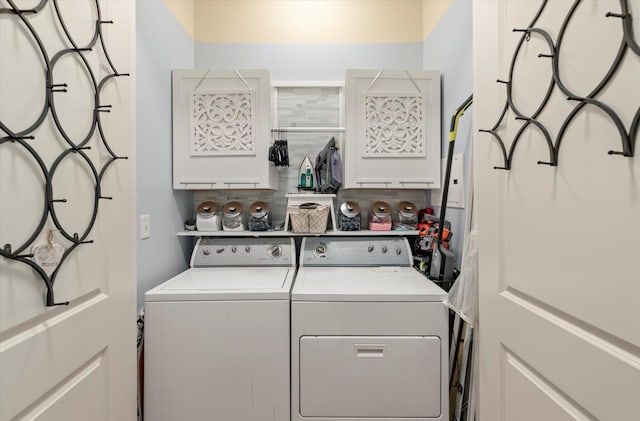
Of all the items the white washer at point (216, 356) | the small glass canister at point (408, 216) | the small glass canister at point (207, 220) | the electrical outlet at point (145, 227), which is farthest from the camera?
the small glass canister at point (408, 216)

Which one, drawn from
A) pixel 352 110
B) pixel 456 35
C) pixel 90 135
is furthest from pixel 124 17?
pixel 456 35

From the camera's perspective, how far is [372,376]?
4.92 ft

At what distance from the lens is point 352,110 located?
206 cm

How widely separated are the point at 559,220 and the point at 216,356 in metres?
1.45

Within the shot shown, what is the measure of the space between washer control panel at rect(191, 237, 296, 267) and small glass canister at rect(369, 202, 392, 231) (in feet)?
1.88

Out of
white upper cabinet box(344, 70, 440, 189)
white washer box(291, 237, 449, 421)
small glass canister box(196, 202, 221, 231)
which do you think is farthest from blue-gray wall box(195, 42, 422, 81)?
white washer box(291, 237, 449, 421)

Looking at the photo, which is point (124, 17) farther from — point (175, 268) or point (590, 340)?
point (590, 340)

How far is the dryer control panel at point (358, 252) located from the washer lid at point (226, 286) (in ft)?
0.72

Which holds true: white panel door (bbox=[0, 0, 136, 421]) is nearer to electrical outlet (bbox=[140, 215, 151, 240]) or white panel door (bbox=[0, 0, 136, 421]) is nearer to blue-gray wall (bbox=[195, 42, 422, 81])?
electrical outlet (bbox=[140, 215, 151, 240])

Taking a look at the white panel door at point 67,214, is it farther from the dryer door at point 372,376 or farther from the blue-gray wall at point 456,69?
the blue-gray wall at point 456,69

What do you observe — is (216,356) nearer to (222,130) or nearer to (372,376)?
(372,376)

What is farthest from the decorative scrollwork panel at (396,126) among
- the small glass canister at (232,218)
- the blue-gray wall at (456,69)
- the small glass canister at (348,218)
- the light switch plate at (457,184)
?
the small glass canister at (232,218)

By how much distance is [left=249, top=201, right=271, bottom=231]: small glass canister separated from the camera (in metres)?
2.16

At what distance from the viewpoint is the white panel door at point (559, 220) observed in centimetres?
58
